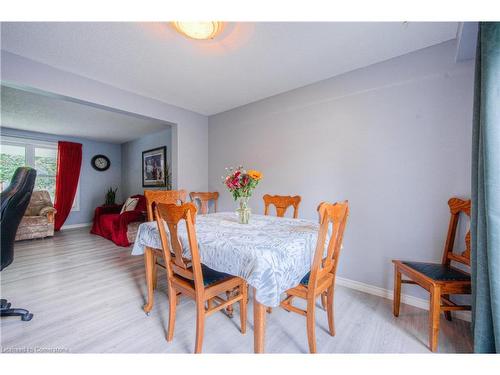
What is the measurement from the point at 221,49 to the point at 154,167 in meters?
3.73

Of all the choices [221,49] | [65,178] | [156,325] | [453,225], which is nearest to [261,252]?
[156,325]

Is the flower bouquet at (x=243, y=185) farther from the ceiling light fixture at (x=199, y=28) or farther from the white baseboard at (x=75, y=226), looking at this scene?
the white baseboard at (x=75, y=226)

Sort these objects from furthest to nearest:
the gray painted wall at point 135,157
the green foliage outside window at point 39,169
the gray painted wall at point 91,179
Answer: the gray painted wall at point 91,179
the gray painted wall at point 135,157
the green foliage outside window at point 39,169

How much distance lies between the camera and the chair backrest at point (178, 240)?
1113mm

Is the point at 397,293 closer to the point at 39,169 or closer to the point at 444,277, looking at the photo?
the point at 444,277

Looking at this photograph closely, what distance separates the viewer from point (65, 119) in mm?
3758

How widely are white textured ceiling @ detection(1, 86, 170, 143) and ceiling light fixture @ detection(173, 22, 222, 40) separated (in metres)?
1.75

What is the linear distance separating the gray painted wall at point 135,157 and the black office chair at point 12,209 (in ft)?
10.3

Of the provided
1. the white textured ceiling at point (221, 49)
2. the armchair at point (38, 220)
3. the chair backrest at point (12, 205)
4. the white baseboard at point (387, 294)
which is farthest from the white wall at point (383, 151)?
the armchair at point (38, 220)

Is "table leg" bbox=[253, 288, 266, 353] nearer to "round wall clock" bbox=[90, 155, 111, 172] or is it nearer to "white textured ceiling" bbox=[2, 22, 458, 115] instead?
"white textured ceiling" bbox=[2, 22, 458, 115]


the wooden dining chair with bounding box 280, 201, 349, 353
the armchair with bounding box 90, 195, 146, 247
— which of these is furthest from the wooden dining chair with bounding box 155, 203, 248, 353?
the armchair with bounding box 90, 195, 146, 247

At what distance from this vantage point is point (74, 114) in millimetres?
3520

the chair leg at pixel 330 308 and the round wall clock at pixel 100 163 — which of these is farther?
the round wall clock at pixel 100 163
